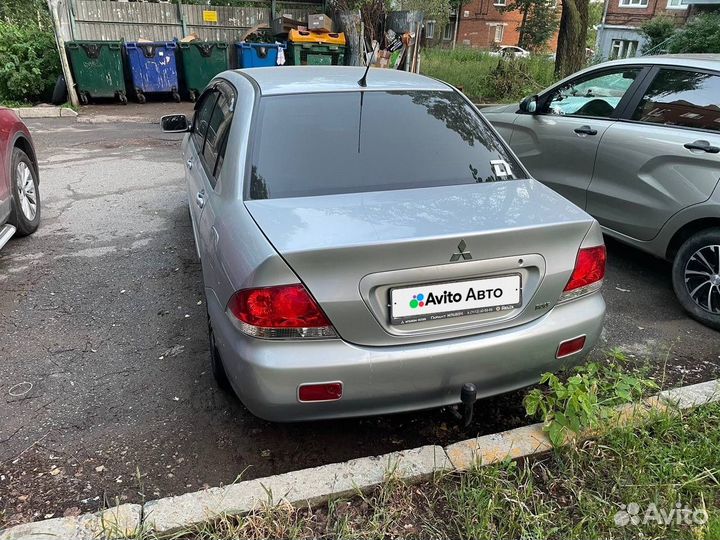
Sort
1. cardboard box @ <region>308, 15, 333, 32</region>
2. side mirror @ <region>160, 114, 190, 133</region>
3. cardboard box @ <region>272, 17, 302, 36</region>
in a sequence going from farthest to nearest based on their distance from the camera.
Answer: cardboard box @ <region>272, 17, 302, 36</region>
cardboard box @ <region>308, 15, 333, 32</region>
side mirror @ <region>160, 114, 190, 133</region>

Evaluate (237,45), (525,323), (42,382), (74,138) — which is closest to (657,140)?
(525,323)

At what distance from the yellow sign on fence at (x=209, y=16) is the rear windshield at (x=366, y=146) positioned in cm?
1244

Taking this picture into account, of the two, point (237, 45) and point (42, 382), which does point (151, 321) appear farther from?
point (237, 45)

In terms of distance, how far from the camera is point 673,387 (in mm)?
3158

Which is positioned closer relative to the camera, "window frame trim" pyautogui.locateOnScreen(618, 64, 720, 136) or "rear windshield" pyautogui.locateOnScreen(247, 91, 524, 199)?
"rear windshield" pyautogui.locateOnScreen(247, 91, 524, 199)

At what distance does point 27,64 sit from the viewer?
11984 millimetres

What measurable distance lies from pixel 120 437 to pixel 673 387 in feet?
9.65

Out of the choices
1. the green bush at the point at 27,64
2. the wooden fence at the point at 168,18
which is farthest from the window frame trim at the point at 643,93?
the green bush at the point at 27,64

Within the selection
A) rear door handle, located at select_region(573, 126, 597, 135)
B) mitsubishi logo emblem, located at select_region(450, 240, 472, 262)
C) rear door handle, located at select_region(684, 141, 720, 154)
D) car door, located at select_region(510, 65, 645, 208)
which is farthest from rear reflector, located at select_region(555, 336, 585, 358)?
rear door handle, located at select_region(573, 126, 597, 135)

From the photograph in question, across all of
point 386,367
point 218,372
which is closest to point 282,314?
point 386,367

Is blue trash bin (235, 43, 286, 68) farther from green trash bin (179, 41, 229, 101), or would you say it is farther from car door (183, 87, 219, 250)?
car door (183, 87, 219, 250)

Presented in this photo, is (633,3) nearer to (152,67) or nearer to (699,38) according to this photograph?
(699,38)

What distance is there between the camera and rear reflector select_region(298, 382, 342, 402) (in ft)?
7.06

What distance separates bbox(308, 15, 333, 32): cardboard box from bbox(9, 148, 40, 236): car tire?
30.8ft
